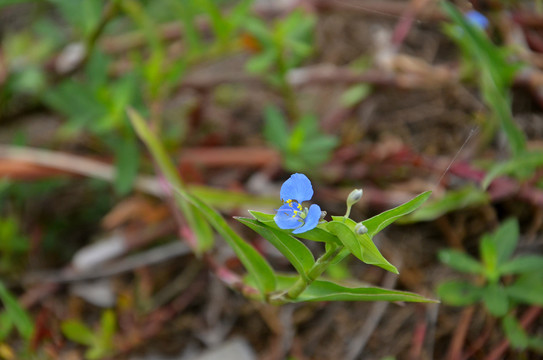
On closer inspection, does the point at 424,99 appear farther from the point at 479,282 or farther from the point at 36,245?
the point at 36,245

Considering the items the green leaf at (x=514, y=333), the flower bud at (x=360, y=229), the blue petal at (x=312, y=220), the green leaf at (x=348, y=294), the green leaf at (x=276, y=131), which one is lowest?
the green leaf at (x=514, y=333)

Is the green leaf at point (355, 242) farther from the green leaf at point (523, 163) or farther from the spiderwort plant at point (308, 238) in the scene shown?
the green leaf at point (523, 163)

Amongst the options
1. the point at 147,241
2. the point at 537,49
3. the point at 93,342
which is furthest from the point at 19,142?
the point at 537,49

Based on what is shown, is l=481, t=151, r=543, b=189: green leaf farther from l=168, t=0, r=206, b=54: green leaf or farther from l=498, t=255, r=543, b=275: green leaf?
l=168, t=0, r=206, b=54: green leaf

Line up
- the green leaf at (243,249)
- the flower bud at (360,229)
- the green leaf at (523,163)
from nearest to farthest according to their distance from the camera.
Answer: the flower bud at (360,229)
the green leaf at (243,249)
the green leaf at (523,163)

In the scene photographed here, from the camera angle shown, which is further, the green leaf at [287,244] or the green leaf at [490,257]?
the green leaf at [490,257]

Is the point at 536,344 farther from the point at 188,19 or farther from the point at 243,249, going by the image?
the point at 188,19

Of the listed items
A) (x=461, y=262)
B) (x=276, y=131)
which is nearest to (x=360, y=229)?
(x=461, y=262)

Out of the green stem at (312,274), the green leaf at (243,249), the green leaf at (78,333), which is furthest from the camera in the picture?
the green leaf at (78,333)

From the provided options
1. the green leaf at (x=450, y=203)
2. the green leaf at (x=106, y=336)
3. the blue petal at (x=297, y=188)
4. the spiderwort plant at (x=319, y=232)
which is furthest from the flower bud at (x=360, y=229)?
the green leaf at (x=106, y=336)
